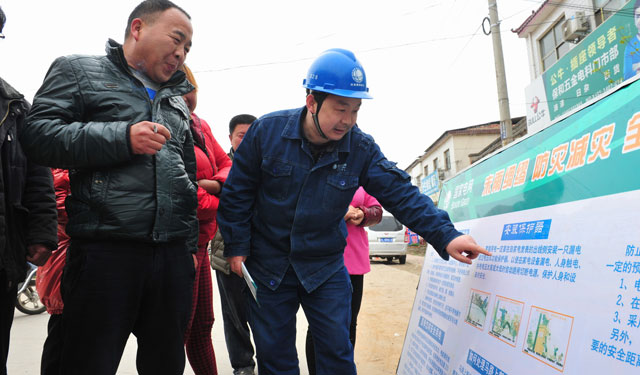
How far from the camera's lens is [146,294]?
62.7 inches

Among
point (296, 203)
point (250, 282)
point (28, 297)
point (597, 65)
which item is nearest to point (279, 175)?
point (296, 203)

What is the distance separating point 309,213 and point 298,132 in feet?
1.32

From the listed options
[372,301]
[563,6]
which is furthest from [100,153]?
[563,6]

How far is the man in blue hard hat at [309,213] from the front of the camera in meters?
1.93

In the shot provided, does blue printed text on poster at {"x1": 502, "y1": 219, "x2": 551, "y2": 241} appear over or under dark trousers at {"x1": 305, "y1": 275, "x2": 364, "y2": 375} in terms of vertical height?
over

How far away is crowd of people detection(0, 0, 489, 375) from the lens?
4.78ft

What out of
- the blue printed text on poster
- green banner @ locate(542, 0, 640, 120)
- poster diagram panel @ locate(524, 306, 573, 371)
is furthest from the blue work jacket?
green banner @ locate(542, 0, 640, 120)

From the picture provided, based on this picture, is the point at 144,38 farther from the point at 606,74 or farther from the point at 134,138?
the point at 606,74

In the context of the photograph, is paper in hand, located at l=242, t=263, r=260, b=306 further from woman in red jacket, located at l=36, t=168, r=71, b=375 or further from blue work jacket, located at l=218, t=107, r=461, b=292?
woman in red jacket, located at l=36, t=168, r=71, b=375

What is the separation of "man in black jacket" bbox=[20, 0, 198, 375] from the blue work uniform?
14.0 inches

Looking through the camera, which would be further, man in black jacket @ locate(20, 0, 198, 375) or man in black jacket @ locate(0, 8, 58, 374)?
man in black jacket @ locate(0, 8, 58, 374)

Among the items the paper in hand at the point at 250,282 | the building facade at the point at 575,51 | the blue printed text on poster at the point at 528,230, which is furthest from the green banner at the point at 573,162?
the building facade at the point at 575,51

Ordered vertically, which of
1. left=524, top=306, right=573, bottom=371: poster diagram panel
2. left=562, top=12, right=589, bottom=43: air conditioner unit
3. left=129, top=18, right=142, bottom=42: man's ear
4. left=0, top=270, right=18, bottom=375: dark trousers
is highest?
left=562, top=12, right=589, bottom=43: air conditioner unit

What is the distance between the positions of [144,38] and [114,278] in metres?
0.91
